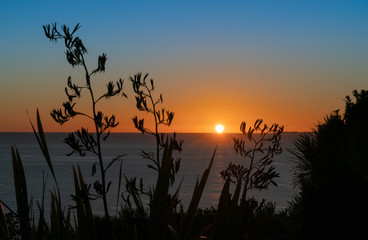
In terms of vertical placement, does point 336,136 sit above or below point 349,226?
above

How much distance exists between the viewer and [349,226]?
16.5 ft

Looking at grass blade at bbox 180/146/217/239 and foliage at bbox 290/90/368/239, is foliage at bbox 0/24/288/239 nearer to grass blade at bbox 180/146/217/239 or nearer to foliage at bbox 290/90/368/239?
grass blade at bbox 180/146/217/239

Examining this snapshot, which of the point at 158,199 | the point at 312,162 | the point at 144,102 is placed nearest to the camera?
the point at 158,199

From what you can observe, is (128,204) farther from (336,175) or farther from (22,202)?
(336,175)

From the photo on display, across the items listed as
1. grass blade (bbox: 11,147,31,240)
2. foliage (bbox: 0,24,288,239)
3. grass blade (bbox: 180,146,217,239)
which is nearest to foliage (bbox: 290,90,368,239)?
foliage (bbox: 0,24,288,239)

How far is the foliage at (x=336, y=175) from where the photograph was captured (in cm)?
511

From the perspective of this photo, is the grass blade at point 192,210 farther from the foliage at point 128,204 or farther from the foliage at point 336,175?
the foliage at point 336,175

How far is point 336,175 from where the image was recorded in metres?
5.75

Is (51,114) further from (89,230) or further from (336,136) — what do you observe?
(336,136)

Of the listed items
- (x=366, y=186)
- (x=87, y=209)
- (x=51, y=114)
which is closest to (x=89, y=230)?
(x=87, y=209)

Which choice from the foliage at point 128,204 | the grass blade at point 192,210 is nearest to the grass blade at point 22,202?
the foliage at point 128,204

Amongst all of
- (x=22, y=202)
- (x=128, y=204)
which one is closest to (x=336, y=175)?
(x=128, y=204)

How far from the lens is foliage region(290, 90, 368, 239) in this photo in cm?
511

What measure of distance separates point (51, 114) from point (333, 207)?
11.7ft
